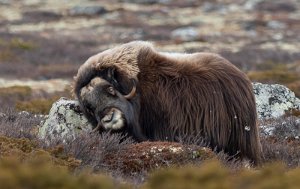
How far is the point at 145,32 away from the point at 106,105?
2650 centimetres

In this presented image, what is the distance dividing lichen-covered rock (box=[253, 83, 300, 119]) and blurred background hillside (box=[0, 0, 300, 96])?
5125 mm

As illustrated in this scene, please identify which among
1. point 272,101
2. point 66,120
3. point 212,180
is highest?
point 212,180

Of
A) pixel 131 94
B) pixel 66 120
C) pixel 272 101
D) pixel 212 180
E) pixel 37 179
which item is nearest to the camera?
pixel 37 179

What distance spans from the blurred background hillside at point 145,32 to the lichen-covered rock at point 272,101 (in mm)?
5125

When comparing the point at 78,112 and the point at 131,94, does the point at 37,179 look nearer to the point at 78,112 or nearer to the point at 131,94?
the point at 131,94

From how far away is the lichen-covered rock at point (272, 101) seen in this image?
720 centimetres

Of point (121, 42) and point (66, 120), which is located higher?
point (66, 120)

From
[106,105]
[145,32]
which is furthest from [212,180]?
[145,32]

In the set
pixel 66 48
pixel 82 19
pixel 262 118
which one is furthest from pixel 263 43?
pixel 262 118

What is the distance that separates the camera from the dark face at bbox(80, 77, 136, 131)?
181 inches

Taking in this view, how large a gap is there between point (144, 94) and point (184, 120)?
349 millimetres

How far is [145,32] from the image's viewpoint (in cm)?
3097

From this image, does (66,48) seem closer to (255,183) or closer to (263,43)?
(263,43)

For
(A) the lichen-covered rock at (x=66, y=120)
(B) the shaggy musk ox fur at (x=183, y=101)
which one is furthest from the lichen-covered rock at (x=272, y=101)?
(A) the lichen-covered rock at (x=66, y=120)
